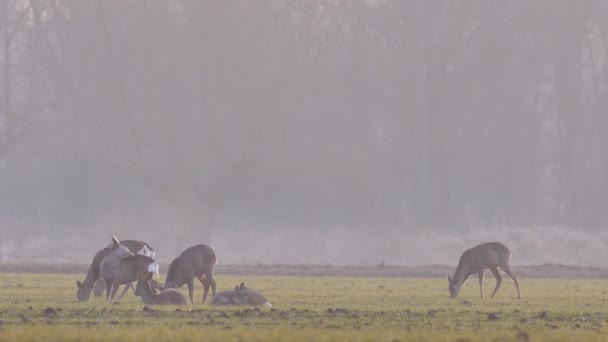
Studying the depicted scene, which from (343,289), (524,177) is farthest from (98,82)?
(343,289)

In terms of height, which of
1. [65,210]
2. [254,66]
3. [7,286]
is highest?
[254,66]

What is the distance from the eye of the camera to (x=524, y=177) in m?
92.2

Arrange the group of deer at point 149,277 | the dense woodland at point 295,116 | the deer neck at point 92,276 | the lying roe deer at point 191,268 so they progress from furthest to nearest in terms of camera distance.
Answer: the dense woodland at point 295,116, the lying roe deer at point 191,268, the deer neck at point 92,276, the group of deer at point 149,277

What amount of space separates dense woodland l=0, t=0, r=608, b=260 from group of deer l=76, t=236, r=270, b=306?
4828cm

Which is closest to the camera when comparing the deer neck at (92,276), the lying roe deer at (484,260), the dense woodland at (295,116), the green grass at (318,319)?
the green grass at (318,319)

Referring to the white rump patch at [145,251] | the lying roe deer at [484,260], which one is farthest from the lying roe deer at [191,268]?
the lying roe deer at [484,260]

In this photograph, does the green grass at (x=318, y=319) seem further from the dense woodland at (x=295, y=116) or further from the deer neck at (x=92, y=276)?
the dense woodland at (x=295, y=116)

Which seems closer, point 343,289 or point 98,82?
point 343,289

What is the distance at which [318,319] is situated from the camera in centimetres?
2420

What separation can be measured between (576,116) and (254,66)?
68.2 feet

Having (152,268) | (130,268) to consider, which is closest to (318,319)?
(152,268)

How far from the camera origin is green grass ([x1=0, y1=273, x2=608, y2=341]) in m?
19.3

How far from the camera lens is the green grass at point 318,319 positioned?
760 inches

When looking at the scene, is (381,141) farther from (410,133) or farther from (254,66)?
(254,66)
